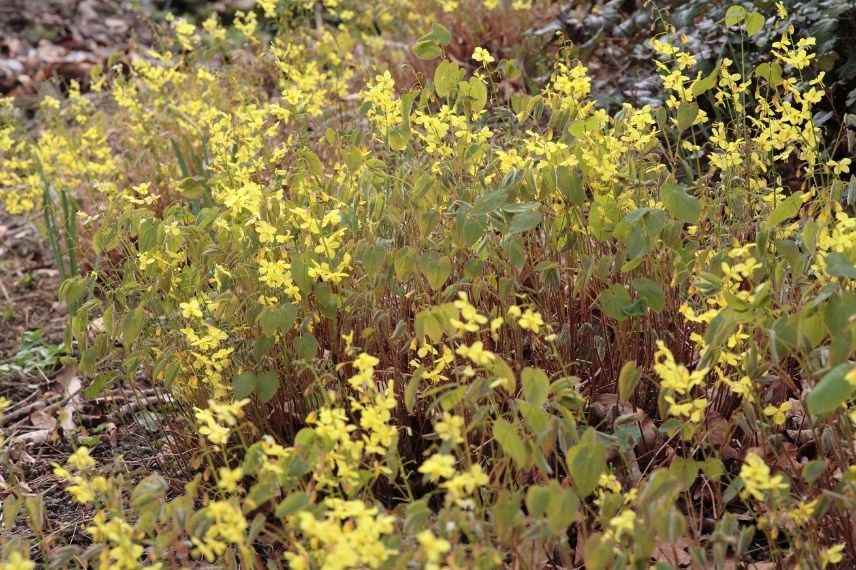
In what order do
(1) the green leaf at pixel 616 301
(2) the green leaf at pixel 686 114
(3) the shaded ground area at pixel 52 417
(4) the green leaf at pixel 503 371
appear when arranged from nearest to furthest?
(4) the green leaf at pixel 503 371, (1) the green leaf at pixel 616 301, (2) the green leaf at pixel 686 114, (3) the shaded ground area at pixel 52 417

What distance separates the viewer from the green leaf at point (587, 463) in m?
1.41

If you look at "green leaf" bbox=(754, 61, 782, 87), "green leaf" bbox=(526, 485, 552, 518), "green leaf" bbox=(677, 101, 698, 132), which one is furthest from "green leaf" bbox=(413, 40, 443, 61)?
"green leaf" bbox=(526, 485, 552, 518)

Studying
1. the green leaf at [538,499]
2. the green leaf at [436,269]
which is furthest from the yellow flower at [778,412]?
the green leaf at [436,269]

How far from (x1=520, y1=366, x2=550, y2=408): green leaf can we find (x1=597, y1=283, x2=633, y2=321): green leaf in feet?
1.54

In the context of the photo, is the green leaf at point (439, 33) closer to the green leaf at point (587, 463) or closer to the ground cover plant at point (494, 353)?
the ground cover plant at point (494, 353)

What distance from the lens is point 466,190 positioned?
2.13m

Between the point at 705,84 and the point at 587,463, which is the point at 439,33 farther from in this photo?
the point at 587,463

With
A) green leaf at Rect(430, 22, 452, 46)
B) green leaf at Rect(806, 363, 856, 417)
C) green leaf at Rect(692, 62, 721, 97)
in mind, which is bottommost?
green leaf at Rect(806, 363, 856, 417)

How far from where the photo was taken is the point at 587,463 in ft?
4.62

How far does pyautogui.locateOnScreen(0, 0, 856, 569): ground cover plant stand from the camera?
57.3 inches

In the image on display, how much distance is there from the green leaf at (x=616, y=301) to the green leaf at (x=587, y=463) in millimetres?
522

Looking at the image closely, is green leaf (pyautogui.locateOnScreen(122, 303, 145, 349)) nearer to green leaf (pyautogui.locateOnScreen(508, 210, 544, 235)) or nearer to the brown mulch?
green leaf (pyautogui.locateOnScreen(508, 210, 544, 235))

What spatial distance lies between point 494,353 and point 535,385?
0.55 metres

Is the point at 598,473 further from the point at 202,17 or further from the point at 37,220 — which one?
the point at 202,17
